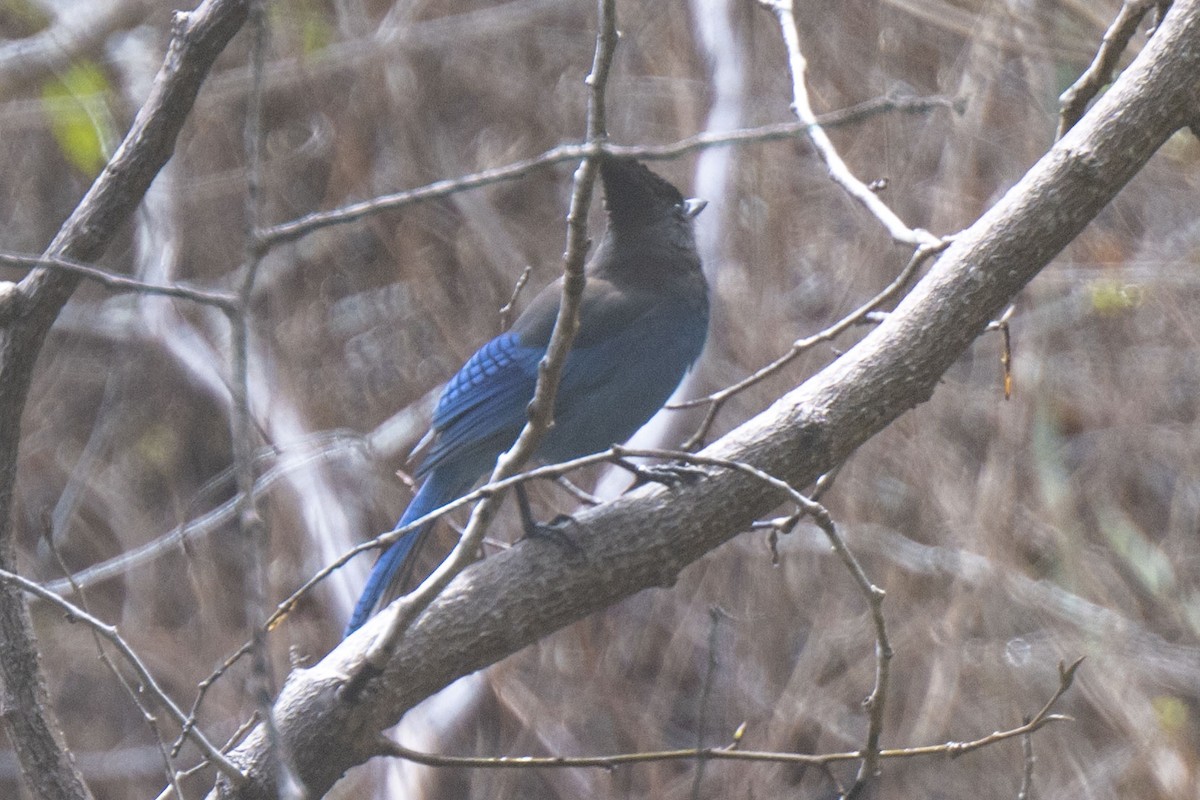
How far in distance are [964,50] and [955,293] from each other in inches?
152

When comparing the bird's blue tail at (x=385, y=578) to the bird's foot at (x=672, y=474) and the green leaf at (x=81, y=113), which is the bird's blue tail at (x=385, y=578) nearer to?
the bird's foot at (x=672, y=474)

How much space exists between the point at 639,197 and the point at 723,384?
1992 mm

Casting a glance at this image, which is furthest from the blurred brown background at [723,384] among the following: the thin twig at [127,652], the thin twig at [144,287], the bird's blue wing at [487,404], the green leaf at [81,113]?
the thin twig at [144,287]

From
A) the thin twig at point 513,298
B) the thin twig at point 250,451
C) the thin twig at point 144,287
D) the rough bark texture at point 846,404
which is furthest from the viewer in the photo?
the thin twig at point 513,298

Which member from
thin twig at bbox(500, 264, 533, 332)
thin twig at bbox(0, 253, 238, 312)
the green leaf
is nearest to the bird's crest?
thin twig at bbox(500, 264, 533, 332)

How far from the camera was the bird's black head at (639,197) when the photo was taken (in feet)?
13.9

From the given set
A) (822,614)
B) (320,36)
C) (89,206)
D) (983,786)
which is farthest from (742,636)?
(89,206)

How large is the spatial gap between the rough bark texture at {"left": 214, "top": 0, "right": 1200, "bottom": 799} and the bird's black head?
1.47 m

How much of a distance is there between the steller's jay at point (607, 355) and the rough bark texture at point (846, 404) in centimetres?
111

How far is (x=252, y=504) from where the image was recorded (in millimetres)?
1557

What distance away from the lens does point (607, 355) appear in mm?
4066

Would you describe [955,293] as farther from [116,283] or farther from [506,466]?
[116,283]

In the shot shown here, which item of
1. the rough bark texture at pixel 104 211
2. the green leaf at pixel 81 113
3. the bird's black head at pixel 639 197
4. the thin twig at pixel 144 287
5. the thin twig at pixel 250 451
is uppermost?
the green leaf at pixel 81 113

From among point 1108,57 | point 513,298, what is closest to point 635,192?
point 513,298
